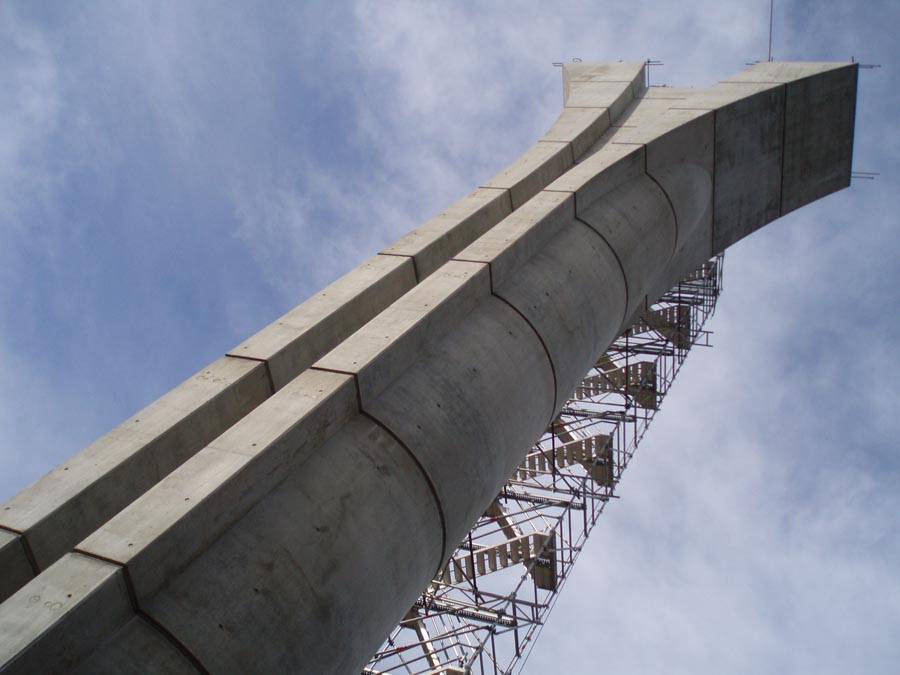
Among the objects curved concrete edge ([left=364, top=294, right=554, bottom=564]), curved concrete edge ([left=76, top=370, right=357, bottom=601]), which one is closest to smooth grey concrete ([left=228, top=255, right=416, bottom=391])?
curved concrete edge ([left=76, top=370, right=357, bottom=601])

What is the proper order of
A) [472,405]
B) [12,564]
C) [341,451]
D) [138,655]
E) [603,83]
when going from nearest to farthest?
[138,655] < [12,564] < [341,451] < [472,405] < [603,83]

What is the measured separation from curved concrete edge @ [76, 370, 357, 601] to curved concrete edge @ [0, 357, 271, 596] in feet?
3.08

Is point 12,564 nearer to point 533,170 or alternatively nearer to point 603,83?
point 533,170

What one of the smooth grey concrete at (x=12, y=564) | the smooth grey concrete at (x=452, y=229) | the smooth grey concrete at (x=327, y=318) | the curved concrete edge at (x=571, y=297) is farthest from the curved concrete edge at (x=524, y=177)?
the smooth grey concrete at (x=12, y=564)

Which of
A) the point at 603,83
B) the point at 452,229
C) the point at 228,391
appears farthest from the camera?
the point at 603,83

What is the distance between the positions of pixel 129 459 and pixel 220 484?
59.1 inches

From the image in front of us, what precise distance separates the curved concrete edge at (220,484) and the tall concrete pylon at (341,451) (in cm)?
1

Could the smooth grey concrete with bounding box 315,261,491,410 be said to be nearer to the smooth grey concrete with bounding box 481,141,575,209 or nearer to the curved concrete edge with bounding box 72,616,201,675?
the curved concrete edge with bounding box 72,616,201,675

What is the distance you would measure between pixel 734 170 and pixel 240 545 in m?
12.0

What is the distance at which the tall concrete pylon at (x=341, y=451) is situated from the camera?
443 centimetres

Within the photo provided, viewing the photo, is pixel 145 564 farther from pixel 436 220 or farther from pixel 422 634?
pixel 422 634

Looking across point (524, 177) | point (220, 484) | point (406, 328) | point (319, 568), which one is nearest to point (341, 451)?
point (319, 568)

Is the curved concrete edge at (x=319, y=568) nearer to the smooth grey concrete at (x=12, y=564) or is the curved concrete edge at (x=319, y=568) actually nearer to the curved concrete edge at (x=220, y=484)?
the curved concrete edge at (x=220, y=484)

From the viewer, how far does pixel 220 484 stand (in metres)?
4.91
